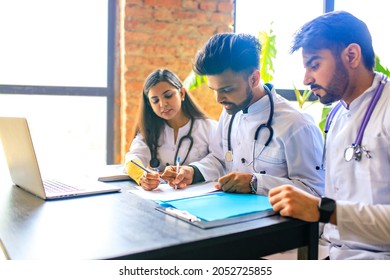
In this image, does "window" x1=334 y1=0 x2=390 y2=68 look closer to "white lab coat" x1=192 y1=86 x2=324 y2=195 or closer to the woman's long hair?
the woman's long hair

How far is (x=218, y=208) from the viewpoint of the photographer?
109 centimetres

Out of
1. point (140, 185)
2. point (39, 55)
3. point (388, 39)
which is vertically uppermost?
point (388, 39)

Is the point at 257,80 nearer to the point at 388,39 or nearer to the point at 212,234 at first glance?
the point at 212,234

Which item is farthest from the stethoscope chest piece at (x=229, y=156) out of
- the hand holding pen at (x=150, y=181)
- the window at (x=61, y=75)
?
the window at (x=61, y=75)

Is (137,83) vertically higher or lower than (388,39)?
lower

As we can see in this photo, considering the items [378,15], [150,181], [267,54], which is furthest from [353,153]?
[378,15]

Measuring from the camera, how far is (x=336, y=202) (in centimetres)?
105

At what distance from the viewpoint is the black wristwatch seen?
103cm

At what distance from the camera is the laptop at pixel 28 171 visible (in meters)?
1.21

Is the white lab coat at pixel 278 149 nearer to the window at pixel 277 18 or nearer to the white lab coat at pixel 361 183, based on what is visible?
the white lab coat at pixel 361 183

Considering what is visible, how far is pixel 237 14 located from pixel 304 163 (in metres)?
2.17

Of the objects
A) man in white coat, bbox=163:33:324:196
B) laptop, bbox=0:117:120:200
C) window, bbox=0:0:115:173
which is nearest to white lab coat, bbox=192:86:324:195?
man in white coat, bbox=163:33:324:196

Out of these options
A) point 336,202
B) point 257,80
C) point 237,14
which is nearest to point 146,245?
point 336,202

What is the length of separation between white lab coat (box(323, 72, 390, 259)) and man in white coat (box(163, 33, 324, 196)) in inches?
4.3
